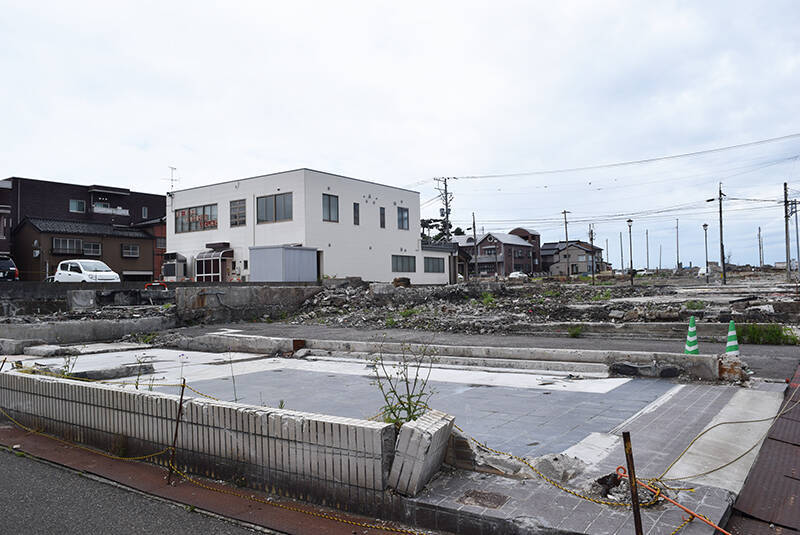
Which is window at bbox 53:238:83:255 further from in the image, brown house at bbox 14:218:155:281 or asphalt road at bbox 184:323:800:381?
asphalt road at bbox 184:323:800:381

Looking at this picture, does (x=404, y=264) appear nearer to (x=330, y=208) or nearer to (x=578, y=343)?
(x=330, y=208)

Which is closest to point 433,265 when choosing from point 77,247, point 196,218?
point 196,218

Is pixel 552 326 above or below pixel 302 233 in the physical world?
below

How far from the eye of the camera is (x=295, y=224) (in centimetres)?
3406

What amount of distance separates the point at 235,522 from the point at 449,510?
148 cm

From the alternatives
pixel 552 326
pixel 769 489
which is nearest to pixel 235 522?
pixel 769 489

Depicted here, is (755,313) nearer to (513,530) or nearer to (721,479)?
(721,479)

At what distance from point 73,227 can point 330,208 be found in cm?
2293

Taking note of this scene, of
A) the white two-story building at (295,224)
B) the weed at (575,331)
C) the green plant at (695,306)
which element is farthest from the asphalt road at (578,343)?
the white two-story building at (295,224)

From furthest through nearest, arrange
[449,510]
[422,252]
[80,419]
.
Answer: [422,252], [80,419], [449,510]

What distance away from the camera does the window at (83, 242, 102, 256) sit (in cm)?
4244

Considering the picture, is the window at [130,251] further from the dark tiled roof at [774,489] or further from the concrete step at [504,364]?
the dark tiled roof at [774,489]

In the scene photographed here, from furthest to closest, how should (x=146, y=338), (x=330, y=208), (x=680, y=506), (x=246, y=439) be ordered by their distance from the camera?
(x=330, y=208)
(x=146, y=338)
(x=246, y=439)
(x=680, y=506)

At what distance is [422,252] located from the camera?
145 feet
